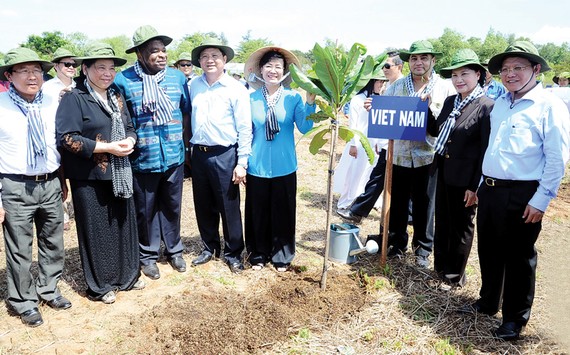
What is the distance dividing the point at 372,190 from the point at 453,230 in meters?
1.86

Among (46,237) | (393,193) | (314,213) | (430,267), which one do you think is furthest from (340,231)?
(46,237)

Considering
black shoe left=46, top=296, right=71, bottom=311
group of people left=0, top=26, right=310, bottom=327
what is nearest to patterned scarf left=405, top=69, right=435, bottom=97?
group of people left=0, top=26, right=310, bottom=327

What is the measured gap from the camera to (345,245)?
14.3 feet

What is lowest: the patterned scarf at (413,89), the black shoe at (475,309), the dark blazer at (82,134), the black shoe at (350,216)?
the black shoe at (350,216)

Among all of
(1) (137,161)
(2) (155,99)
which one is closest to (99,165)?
(1) (137,161)

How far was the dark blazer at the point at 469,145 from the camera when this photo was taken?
11.1 ft

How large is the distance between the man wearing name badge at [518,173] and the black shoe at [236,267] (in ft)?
7.24

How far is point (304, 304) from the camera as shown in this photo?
3.54 metres

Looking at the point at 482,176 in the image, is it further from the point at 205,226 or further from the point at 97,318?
the point at 97,318

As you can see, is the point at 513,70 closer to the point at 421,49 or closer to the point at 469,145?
the point at 469,145

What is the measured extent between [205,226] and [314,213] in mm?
2234

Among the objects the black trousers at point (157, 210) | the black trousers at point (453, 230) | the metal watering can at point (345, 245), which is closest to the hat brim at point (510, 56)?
the black trousers at point (453, 230)

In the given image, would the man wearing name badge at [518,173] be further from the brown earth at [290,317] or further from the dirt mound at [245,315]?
the dirt mound at [245,315]

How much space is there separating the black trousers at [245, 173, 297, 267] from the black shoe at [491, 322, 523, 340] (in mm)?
1923
